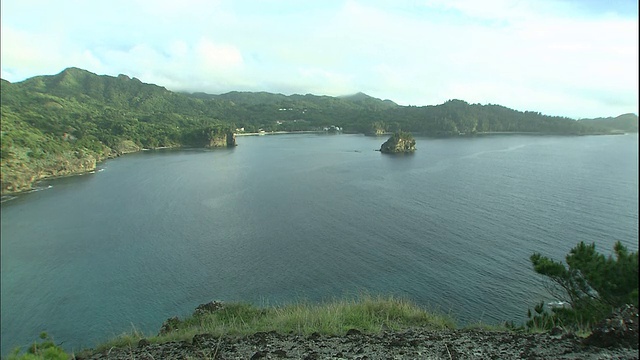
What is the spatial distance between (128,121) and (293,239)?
108 m

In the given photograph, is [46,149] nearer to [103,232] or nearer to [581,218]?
[103,232]

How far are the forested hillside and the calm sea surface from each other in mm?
9943

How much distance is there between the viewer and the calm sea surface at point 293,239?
68.1 feet

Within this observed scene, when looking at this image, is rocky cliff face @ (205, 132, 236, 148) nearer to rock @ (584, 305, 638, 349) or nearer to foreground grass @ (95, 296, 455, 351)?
foreground grass @ (95, 296, 455, 351)

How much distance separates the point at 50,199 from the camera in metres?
46.7

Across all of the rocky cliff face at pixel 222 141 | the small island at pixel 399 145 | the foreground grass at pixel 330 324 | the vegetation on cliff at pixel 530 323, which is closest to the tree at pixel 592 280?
the vegetation on cliff at pixel 530 323

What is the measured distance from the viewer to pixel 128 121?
11744 cm

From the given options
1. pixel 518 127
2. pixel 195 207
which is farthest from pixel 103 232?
pixel 518 127

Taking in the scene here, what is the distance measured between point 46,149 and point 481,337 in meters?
78.7

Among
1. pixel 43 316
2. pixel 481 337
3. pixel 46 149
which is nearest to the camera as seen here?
pixel 481 337

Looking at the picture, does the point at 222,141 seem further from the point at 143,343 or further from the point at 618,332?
the point at 618,332

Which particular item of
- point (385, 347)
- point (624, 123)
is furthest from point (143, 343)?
point (624, 123)

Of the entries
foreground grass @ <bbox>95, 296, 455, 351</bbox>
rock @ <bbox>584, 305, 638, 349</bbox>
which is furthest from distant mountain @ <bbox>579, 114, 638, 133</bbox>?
foreground grass @ <bbox>95, 296, 455, 351</bbox>

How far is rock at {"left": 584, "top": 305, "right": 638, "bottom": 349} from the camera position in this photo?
420 cm
